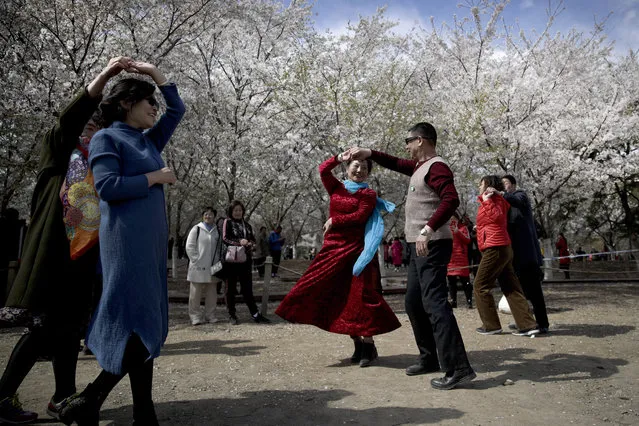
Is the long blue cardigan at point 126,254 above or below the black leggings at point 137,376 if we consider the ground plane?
above

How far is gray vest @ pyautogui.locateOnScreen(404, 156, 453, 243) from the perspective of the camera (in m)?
3.63

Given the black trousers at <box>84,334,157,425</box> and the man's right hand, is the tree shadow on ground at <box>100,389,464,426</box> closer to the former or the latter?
the black trousers at <box>84,334,157,425</box>

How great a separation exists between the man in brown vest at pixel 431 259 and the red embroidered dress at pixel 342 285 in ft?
1.23

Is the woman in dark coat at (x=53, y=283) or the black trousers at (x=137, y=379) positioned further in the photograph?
the woman in dark coat at (x=53, y=283)

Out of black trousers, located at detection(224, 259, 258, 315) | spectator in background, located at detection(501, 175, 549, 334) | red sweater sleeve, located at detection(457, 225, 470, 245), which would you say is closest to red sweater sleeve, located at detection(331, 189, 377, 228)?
spectator in background, located at detection(501, 175, 549, 334)

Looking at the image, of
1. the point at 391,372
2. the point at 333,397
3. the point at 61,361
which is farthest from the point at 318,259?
the point at 61,361

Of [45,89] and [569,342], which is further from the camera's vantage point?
[45,89]

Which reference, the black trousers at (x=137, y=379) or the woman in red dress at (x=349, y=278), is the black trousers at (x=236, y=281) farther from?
the black trousers at (x=137, y=379)

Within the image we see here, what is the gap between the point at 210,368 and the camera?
13.5ft

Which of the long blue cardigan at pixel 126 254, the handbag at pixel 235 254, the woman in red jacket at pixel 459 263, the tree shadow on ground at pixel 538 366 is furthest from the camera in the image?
the woman in red jacket at pixel 459 263

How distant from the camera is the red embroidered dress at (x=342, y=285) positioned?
4031 millimetres

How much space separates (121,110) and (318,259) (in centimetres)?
234

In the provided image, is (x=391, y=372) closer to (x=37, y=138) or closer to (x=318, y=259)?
(x=318, y=259)

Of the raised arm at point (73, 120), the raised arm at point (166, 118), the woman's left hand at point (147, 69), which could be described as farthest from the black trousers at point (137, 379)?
the woman's left hand at point (147, 69)
